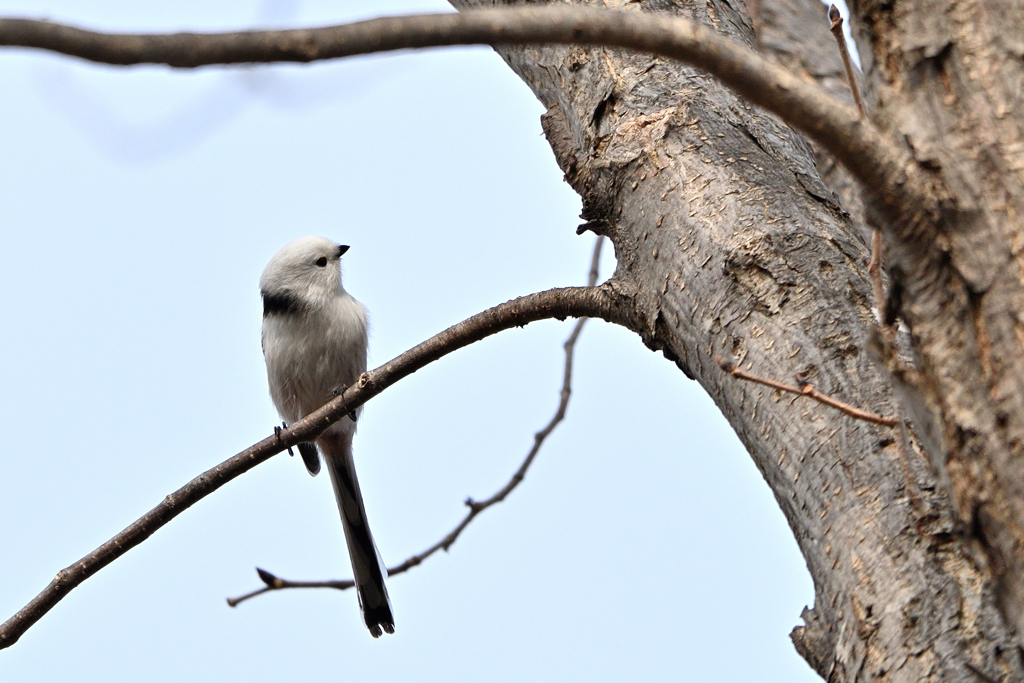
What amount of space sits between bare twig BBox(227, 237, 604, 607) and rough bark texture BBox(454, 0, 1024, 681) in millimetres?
1306

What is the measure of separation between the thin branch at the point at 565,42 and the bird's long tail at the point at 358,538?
371 cm

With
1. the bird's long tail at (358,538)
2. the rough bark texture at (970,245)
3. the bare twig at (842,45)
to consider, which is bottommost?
the rough bark texture at (970,245)

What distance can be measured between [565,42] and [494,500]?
115 inches

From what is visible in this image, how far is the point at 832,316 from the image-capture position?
2.04 m

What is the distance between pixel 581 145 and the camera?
268cm

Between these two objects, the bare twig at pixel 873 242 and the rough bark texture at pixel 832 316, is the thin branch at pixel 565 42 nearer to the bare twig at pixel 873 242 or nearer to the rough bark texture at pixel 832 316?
the rough bark texture at pixel 832 316

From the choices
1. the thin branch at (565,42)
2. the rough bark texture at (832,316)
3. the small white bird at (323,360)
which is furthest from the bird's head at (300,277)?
the thin branch at (565,42)

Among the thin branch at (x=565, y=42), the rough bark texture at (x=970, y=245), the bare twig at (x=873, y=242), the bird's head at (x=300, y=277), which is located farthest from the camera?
the bird's head at (x=300, y=277)

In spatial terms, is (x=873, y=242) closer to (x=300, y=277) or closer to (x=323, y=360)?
(x=323, y=360)

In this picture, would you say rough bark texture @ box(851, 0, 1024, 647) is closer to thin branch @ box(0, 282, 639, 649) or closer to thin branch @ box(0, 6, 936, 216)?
Answer: thin branch @ box(0, 6, 936, 216)

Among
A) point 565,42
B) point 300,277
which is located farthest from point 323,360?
point 565,42

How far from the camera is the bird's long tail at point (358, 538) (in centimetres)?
468

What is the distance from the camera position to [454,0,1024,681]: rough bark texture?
1.36 metres

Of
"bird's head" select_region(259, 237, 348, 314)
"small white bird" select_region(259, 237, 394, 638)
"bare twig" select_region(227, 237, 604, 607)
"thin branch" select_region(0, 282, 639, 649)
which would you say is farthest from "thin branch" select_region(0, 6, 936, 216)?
"bird's head" select_region(259, 237, 348, 314)
